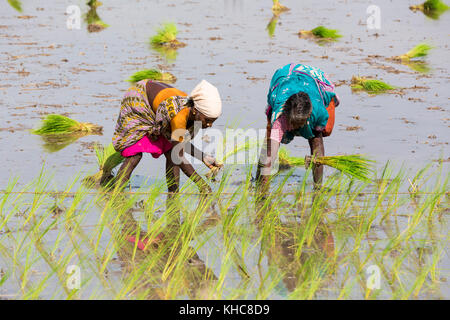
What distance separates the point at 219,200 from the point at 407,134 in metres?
2.66

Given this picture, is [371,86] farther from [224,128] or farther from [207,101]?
[207,101]

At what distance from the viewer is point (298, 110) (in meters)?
4.60

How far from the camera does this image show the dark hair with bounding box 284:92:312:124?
4.59 metres

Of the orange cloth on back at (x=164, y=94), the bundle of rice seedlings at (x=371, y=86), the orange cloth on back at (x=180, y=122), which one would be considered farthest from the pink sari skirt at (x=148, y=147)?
the bundle of rice seedlings at (x=371, y=86)

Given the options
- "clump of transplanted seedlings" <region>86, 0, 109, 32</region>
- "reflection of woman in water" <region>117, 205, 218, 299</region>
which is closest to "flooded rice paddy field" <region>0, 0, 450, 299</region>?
"reflection of woman in water" <region>117, 205, 218, 299</region>

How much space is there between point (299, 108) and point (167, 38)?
6.51 m

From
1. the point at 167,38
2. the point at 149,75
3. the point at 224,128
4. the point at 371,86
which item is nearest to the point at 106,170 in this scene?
the point at 224,128

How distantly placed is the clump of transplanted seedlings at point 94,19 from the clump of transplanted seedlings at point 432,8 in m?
5.56

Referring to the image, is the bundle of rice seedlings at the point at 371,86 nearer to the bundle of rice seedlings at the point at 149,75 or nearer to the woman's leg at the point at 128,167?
the bundle of rice seedlings at the point at 149,75

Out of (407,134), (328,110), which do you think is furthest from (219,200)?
(407,134)

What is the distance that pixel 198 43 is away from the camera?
1123 cm

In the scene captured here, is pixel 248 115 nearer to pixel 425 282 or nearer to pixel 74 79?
pixel 74 79

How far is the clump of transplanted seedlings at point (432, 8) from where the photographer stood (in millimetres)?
13930
